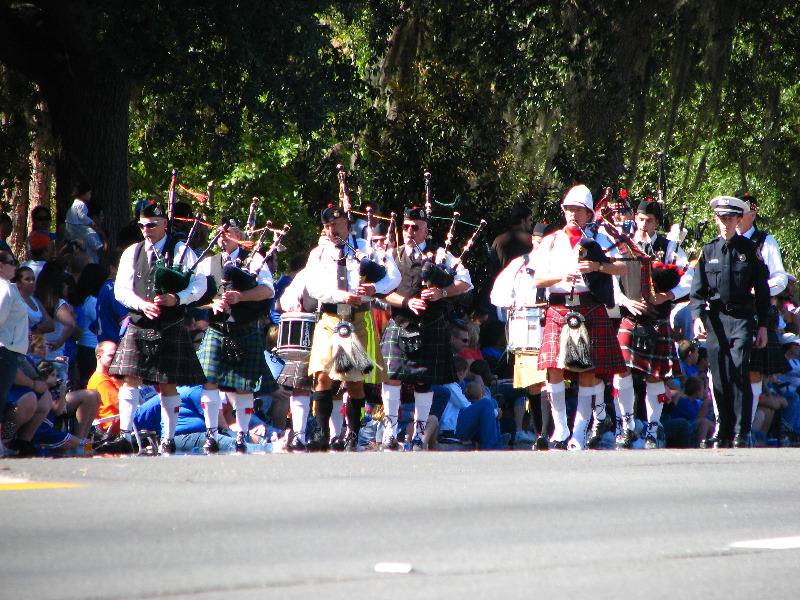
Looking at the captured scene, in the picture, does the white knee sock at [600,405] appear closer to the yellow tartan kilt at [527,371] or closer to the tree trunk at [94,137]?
the yellow tartan kilt at [527,371]

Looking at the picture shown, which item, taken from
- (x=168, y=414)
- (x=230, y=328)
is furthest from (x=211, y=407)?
(x=230, y=328)

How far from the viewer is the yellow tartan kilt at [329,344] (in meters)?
8.32

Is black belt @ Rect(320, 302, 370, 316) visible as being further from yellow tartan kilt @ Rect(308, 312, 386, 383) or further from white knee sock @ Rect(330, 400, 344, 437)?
white knee sock @ Rect(330, 400, 344, 437)

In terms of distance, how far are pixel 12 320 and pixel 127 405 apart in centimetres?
97

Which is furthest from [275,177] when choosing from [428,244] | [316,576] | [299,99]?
[316,576]

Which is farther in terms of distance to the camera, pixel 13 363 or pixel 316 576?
pixel 13 363

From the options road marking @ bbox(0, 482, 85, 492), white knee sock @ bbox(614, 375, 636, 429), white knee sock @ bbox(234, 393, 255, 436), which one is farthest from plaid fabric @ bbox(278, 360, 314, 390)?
road marking @ bbox(0, 482, 85, 492)

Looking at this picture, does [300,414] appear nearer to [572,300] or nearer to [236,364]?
[236,364]

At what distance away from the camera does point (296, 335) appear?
8.68m

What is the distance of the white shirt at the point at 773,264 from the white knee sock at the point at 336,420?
321 centimetres

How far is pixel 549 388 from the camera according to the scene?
27.4ft

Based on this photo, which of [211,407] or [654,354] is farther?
[654,354]

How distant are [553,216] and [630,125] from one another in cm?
248

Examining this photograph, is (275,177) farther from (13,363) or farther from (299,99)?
(13,363)
